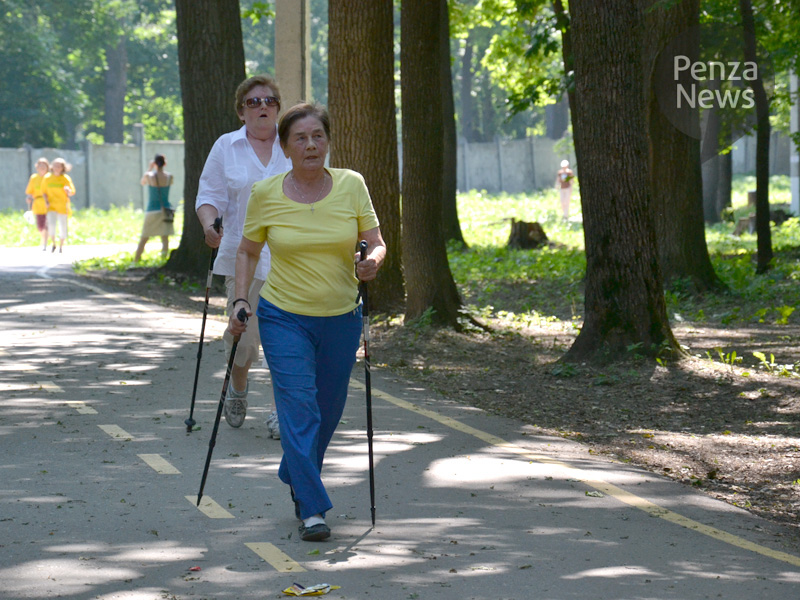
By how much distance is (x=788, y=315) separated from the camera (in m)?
13.8

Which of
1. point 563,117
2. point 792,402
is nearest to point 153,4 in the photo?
point 563,117

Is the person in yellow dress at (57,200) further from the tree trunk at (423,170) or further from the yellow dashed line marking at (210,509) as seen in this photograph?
the yellow dashed line marking at (210,509)

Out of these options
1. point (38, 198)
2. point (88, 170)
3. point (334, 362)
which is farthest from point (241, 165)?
point (88, 170)

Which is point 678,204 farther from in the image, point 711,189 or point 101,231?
point 101,231

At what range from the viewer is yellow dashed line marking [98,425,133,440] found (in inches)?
305

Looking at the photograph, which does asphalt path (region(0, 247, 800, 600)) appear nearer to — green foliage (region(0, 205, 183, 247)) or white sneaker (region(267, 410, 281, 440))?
white sneaker (region(267, 410, 281, 440))

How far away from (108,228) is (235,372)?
1071 inches

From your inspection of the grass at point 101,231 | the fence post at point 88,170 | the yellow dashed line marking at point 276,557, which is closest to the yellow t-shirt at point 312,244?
the yellow dashed line marking at point 276,557

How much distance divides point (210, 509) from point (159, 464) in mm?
1085

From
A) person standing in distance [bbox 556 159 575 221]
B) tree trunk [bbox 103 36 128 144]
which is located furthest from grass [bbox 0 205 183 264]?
tree trunk [bbox 103 36 128 144]

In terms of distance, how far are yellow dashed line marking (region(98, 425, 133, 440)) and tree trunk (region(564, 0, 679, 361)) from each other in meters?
4.43

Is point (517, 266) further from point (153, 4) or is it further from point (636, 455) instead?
point (153, 4)

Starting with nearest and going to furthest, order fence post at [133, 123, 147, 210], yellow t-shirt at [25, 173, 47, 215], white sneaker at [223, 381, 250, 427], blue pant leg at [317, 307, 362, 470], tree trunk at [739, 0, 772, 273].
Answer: blue pant leg at [317, 307, 362, 470]
white sneaker at [223, 381, 250, 427]
tree trunk at [739, 0, 772, 273]
yellow t-shirt at [25, 173, 47, 215]
fence post at [133, 123, 147, 210]

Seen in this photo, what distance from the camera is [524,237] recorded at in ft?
85.5
